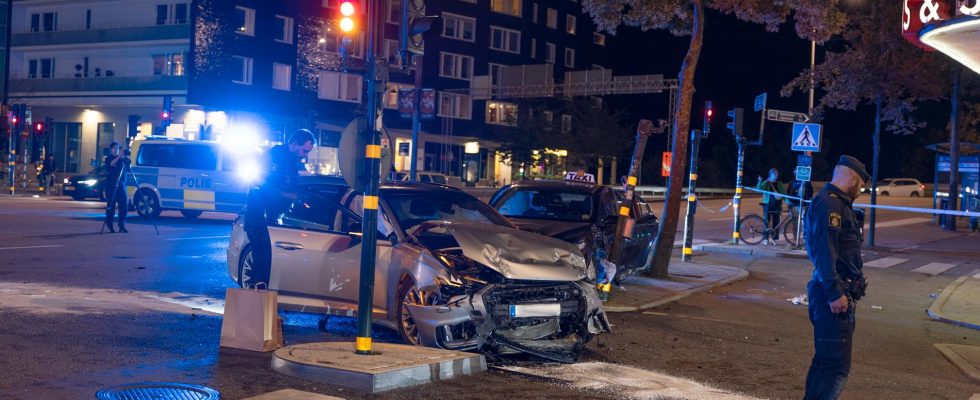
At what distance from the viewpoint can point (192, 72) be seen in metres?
49.6

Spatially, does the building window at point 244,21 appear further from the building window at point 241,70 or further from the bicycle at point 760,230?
the bicycle at point 760,230

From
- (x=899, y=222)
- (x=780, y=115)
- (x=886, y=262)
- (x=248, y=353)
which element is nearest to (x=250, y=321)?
(x=248, y=353)

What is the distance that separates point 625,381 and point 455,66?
193ft

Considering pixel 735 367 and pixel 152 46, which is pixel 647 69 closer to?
pixel 152 46

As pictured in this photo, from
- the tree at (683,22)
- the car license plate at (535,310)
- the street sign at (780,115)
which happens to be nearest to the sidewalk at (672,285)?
the tree at (683,22)

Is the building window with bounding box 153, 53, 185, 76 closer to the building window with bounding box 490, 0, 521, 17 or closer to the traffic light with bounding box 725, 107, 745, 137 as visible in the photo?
the building window with bounding box 490, 0, 521, 17

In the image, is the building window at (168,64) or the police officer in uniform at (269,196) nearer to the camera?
the police officer in uniform at (269,196)

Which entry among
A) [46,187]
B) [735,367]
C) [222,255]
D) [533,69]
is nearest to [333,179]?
[222,255]

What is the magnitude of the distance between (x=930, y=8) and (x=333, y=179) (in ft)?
27.4

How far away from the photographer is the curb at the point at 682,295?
12487 millimetres

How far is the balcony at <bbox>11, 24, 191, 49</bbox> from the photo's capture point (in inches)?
1972

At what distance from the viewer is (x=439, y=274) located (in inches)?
338

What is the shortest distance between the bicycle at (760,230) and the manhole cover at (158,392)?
19206 mm

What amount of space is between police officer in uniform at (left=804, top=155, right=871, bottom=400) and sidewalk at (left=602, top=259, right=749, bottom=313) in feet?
18.4
